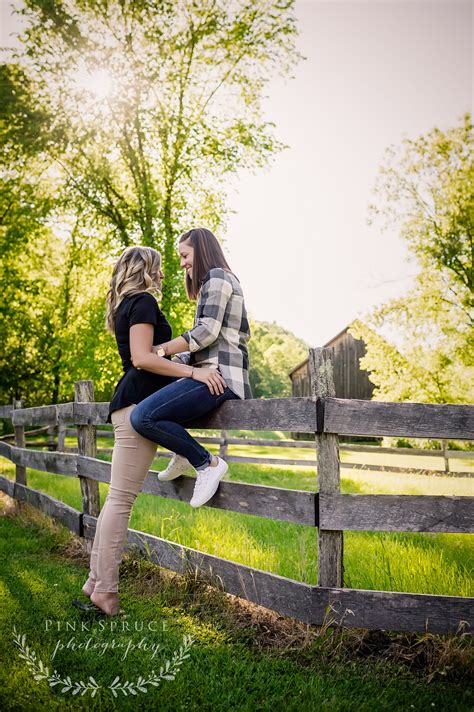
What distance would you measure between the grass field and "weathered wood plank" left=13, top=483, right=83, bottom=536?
4.79 feet

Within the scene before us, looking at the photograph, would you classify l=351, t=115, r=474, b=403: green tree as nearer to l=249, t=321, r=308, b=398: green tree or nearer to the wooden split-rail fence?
the wooden split-rail fence

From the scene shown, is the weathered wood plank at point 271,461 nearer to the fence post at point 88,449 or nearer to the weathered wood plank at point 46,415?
the weathered wood plank at point 46,415

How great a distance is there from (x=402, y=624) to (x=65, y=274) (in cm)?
2633

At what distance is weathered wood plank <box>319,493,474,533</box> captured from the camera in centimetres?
341

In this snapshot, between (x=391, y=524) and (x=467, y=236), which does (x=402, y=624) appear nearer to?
(x=391, y=524)

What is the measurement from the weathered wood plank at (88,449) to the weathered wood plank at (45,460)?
26cm

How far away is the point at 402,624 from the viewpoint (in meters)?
3.43

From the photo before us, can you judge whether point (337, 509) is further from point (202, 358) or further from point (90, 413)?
point (90, 413)

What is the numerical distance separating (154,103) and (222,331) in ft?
45.8

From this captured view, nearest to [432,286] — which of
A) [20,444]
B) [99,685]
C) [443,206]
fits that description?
[443,206]

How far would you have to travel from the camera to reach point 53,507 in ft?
22.0

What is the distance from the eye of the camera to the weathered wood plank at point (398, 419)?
11.3 ft

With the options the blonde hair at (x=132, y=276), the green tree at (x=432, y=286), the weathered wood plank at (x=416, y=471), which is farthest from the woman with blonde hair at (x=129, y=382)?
the green tree at (x=432, y=286)

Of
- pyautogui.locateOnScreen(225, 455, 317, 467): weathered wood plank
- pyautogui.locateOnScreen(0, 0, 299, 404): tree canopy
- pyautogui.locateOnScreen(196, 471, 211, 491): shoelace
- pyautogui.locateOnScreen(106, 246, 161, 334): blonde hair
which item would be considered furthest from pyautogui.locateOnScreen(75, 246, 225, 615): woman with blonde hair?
pyautogui.locateOnScreen(0, 0, 299, 404): tree canopy
